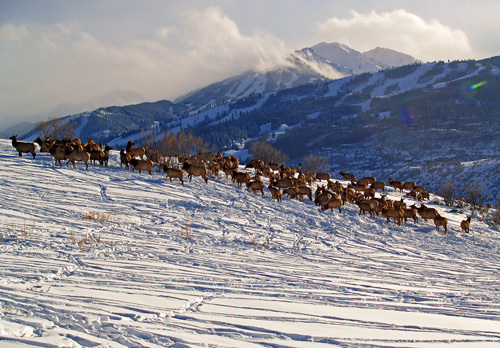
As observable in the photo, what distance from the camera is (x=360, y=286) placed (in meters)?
6.02

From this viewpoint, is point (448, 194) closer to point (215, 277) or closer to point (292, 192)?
point (292, 192)

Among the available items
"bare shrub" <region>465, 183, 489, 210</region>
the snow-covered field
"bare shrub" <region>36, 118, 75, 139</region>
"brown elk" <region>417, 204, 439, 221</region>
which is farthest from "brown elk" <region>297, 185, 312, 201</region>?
"bare shrub" <region>36, 118, 75, 139</region>

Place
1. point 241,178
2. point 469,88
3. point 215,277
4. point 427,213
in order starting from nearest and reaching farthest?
1. point 215,277
2. point 427,213
3. point 241,178
4. point 469,88

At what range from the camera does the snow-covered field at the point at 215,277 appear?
376 centimetres

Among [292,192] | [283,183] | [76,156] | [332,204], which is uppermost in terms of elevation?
[76,156]

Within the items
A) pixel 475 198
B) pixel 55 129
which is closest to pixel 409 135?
pixel 475 198

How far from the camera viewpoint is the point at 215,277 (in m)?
5.92

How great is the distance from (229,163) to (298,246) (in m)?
11.9

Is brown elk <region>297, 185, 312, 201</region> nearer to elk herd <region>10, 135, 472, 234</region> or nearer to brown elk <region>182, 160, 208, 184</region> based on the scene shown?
elk herd <region>10, 135, 472, 234</region>

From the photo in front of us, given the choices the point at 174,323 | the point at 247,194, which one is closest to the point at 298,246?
the point at 174,323

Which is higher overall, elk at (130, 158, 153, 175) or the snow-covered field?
elk at (130, 158, 153, 175)

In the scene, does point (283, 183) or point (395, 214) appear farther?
point (283, 183)

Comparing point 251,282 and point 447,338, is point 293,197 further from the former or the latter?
point 447,338

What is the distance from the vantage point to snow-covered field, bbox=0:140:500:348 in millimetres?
3762
